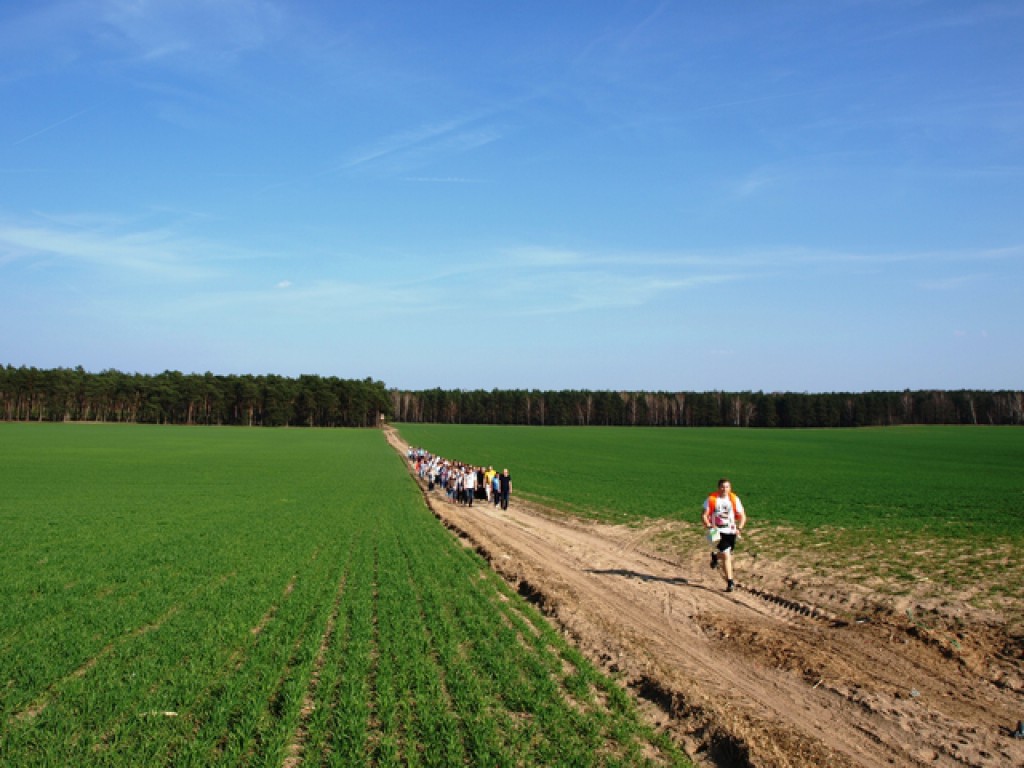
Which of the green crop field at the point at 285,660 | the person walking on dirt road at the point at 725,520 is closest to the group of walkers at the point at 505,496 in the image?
the person walking on dirt road at the point at 725,520

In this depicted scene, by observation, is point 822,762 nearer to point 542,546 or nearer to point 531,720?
point 531,720

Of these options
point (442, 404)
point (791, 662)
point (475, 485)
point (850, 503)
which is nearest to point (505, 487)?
point (475, 485)

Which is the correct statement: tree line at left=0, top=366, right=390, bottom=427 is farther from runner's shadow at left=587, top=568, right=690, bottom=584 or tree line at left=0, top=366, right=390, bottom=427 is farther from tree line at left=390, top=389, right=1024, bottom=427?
runner's shadow at left=587, top=568, right=690, bottom=584

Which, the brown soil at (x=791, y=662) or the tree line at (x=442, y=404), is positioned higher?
the tree line at (x=442, y=404)

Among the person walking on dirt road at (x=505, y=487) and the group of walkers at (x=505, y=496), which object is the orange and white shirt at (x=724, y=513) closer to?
the group of walkers at (x=505, y=496)

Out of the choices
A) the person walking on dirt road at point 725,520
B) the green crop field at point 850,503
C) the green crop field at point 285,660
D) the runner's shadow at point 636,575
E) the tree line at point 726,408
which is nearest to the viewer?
the green crop field at point 285,660

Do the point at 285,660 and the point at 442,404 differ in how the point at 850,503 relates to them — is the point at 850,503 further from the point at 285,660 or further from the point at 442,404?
the point at 442,404

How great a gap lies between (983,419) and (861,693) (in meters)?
190

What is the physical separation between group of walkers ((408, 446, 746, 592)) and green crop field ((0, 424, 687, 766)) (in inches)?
182

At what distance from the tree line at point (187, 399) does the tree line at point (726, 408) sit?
2085 cm

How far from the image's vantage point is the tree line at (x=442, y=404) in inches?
5586

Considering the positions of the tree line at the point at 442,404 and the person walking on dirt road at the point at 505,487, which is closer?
the person walking on dirt road at the point at 505,487

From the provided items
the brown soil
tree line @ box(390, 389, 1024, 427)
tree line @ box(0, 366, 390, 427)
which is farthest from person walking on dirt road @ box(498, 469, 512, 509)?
tree line @ box(390, 389, 1024, 427)

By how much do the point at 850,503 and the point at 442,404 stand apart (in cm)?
17388
